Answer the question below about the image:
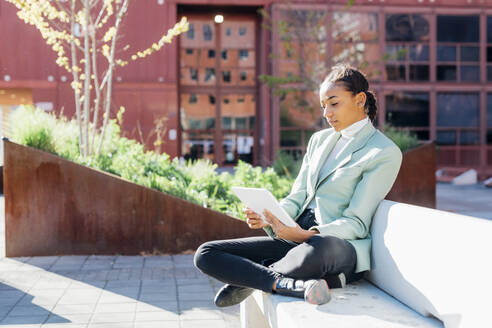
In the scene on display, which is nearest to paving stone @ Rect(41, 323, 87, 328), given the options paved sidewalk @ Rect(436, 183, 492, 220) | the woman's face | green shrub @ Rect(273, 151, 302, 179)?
the woman's face

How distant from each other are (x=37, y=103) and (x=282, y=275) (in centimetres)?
1748

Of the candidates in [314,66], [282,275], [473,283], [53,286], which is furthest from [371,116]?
[314,66]

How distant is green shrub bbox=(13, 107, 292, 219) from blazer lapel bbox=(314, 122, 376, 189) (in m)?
3.64

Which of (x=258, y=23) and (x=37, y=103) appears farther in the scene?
(x=258, y=23)

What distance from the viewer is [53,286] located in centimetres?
472

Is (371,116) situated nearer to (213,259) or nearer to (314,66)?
(213,259)

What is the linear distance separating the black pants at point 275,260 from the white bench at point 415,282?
0.12 metres

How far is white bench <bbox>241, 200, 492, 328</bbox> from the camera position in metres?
1.89

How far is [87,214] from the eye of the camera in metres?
6.04

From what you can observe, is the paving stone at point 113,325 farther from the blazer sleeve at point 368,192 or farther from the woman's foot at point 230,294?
the blazer sleeve at point 368,192

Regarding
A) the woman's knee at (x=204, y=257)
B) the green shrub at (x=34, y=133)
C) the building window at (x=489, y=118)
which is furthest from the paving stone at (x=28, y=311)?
the building window at (x=489, y=118)

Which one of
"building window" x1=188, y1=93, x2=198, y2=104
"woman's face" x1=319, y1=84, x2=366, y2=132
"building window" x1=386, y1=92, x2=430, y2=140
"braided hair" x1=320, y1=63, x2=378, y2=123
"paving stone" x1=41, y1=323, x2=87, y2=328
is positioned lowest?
"paving stone" x1=41, y1=323, x2=87, y2=328

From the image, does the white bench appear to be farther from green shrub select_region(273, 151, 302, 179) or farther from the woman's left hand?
green shrub select_region(273, 151, 302, 179)

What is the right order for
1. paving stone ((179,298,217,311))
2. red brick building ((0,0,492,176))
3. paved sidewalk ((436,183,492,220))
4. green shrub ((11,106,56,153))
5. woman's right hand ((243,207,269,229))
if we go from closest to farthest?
woman's right hand ((243,207,269,229)) → paving stone ((179,298,217,311)) → green shrub ((11,106,56,153)) → paved sidewalk ((436,183,492,220)) → red brick building ((0,0,492,176))
